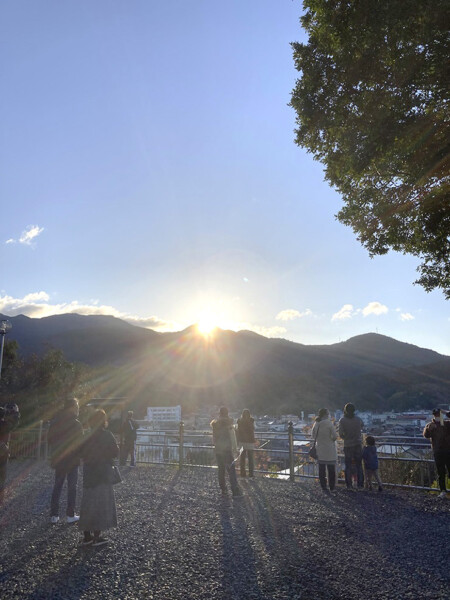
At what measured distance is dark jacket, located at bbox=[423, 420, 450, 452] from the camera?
892 cm

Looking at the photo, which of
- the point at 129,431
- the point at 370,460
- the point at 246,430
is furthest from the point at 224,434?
the point at 129,431

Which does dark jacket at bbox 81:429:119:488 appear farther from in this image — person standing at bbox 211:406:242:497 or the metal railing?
the metal railing

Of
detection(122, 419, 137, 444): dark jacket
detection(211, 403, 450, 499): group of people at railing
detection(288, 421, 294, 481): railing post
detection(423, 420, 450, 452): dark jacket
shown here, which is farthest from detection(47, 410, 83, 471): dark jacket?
detection(122, 419, 137, 444): dark jacket

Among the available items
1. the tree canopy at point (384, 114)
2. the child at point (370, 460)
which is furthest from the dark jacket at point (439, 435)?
the tree canopy at point (384, 114)

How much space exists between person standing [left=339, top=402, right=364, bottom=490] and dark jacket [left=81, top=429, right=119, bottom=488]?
240 inches

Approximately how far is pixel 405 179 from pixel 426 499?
6.53 m

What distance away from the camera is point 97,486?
607 centimetres

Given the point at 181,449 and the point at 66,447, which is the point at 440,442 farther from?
the point at 181,449

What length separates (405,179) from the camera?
888 cm

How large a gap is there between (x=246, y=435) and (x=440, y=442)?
532cm

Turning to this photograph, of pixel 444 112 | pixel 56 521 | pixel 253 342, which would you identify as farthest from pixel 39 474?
pixel 253 342

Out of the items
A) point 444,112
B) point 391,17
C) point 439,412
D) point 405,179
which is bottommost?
point 439,412

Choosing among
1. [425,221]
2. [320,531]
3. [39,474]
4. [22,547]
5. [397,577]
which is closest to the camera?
[397,577]

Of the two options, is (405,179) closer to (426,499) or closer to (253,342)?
(426,499)
